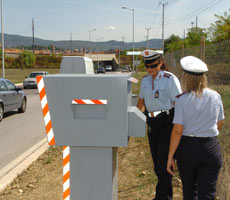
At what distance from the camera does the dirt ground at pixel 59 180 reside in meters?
4.19

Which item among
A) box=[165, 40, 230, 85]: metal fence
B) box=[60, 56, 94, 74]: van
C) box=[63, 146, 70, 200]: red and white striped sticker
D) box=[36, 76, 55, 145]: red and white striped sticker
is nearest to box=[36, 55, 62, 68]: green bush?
box=[60, 56, 94, 74]: van

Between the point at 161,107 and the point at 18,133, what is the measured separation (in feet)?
20.2

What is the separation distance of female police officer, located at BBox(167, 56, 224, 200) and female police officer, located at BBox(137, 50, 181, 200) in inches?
28.8

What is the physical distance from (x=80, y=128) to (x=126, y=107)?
0.44m

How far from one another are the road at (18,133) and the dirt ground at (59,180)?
0.88 m

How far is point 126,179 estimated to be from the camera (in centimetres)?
464

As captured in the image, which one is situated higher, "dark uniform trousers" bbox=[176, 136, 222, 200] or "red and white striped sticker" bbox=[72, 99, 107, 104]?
"red and white striped sticker" bbox=[72, 99, 107, 104]

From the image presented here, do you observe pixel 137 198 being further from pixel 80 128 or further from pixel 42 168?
pixel 42 168

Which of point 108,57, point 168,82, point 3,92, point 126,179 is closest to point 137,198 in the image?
point 126,179

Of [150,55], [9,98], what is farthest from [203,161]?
[9,98]

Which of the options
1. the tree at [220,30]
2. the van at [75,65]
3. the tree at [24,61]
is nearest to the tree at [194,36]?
the tree at [220,30]

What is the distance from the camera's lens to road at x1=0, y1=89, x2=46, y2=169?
672cm

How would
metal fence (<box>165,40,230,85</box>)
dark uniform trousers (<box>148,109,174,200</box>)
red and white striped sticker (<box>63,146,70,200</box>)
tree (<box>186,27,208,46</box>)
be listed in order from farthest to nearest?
tree (<box>186,27,208,46</box>), metal fence (<box>165,40,230,85</box>), dark uniform trousers (<box>148,109,174,200</box>), red and white striped sticker (<box>63,146,70,200</box>)

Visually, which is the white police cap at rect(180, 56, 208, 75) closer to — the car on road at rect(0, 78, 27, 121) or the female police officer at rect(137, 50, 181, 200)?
the female police officer at rect(137, 50, 181, 200)
